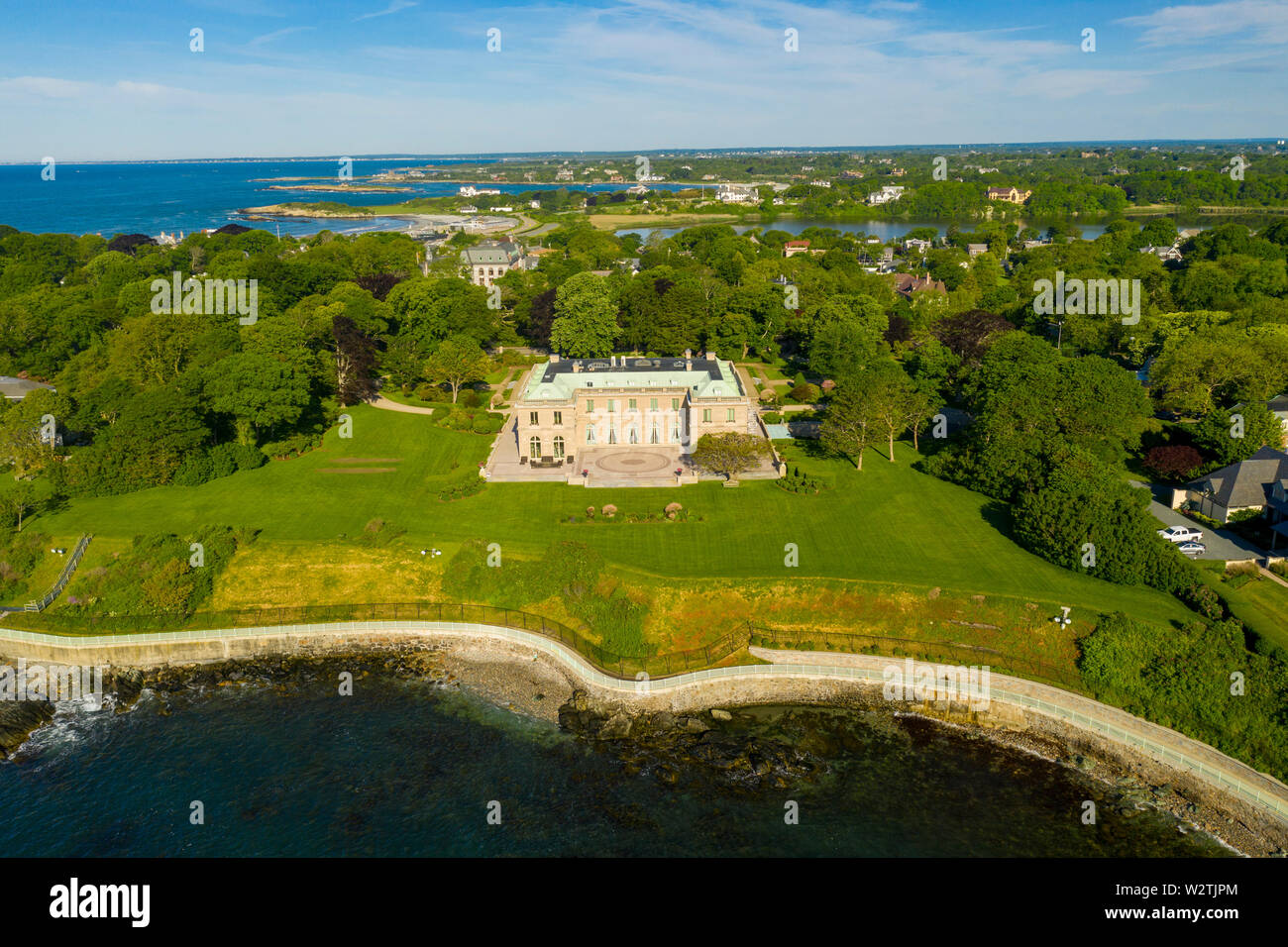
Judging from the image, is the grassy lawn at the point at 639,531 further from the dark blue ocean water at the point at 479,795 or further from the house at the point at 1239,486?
the house at the point at 1239,486

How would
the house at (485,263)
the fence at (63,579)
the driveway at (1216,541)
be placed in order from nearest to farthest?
1. the fence at (63,579)
2. the driveway at (1216,541)
3. the house at (485,263)

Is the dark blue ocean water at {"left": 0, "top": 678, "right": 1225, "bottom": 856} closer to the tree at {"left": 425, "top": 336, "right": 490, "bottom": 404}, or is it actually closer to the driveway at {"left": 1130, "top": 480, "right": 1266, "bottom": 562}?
the driveway at {"left": 1130, "top": 480, "right": 1266, "bottom": 562}

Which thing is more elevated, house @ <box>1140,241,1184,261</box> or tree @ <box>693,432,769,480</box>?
house @ <box>1140,241,1184,261</box>

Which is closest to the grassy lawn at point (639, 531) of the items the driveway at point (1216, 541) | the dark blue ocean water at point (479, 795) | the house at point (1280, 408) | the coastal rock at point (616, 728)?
the coastal rock at point (616, 728)

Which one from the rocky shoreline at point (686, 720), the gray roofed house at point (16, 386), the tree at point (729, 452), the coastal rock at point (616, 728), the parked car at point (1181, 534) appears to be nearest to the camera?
the rocky shoreline at point (686, 720)

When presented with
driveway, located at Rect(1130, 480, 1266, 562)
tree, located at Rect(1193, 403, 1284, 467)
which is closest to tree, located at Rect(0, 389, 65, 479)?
driveway, located at Rect(1130, 480, 1266, 562)

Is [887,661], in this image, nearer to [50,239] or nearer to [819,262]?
[819,262]
